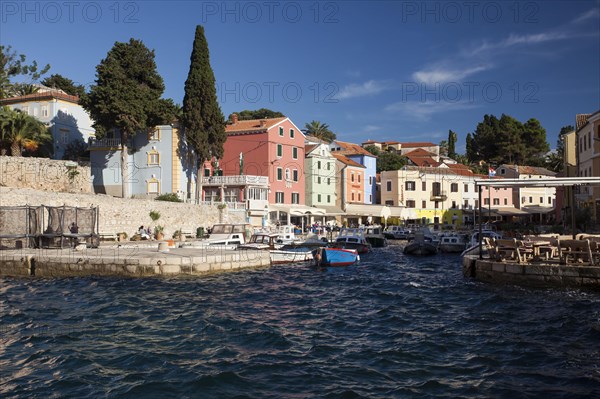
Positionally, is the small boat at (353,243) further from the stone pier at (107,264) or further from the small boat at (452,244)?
the stone pier at (107,264)

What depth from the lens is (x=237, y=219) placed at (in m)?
50.9

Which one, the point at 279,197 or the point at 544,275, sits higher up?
the point at 279,197

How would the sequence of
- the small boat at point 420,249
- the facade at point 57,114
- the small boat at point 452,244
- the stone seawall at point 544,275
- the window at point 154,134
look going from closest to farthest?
the stone seawall at point 544,275
the small boat at point 420,249
the small boat at point 452,244
the window at point 154,134
the facade at point 57,114

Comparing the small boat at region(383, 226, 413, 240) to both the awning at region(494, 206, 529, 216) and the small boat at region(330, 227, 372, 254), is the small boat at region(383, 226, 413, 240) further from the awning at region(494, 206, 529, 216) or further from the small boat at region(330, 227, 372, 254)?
the small boat at region(330, 227, 372, 254)

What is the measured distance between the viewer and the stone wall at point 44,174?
4050 centimetres

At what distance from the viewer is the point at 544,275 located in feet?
67.9

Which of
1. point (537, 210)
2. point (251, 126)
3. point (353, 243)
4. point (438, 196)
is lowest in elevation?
point (353, 243)

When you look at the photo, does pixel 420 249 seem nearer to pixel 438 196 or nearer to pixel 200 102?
pixel 200 102

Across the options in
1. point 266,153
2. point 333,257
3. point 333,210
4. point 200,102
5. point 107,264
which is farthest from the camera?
point 333,210

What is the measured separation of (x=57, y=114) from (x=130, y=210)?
66.0 ft

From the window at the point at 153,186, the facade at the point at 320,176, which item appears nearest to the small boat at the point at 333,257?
the window at the point at 153,186

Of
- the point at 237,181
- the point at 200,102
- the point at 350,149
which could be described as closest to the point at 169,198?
the point at 237,181

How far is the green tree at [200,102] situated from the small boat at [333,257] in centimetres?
2161

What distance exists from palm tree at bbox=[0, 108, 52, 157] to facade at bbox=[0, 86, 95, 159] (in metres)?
7.34
